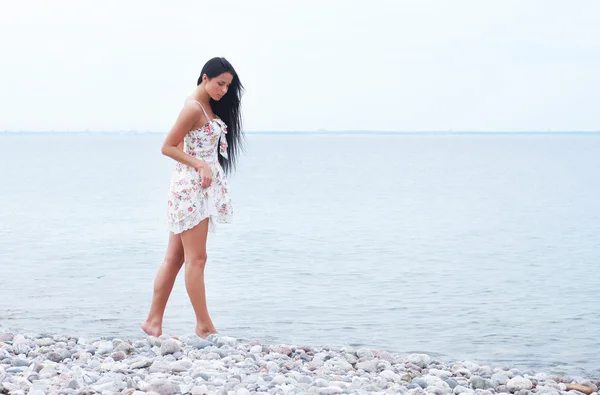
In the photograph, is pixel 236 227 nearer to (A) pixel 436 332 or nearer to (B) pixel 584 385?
(A) pixel 436 332

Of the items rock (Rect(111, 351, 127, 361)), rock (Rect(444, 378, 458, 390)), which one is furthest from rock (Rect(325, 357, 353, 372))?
rock (Rect(111, 351, 127, 361))

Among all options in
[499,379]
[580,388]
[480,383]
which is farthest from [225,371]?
[580,388]

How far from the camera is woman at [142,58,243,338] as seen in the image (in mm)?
6539

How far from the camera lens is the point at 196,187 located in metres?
6.66

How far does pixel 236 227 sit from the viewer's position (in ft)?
68.1

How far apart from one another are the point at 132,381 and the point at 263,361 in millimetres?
1324

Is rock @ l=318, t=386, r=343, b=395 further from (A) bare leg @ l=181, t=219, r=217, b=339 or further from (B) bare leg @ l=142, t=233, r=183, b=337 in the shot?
(B) bare leg @ l=142, t=233, r=183, b=337

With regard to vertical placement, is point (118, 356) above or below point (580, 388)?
above

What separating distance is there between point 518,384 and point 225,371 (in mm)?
2149

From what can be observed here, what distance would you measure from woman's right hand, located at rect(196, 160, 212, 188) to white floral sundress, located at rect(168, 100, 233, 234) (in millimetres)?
104

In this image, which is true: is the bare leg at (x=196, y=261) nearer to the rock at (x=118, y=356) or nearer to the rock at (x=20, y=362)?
the rock at (x=118, y=356)

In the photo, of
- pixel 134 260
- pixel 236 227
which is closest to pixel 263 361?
pixel 134 260

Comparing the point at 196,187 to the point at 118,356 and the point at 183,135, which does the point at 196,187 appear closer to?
the point at 183,135

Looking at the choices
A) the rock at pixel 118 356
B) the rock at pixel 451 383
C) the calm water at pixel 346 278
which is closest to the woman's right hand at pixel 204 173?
the rock at pixel 118 356
